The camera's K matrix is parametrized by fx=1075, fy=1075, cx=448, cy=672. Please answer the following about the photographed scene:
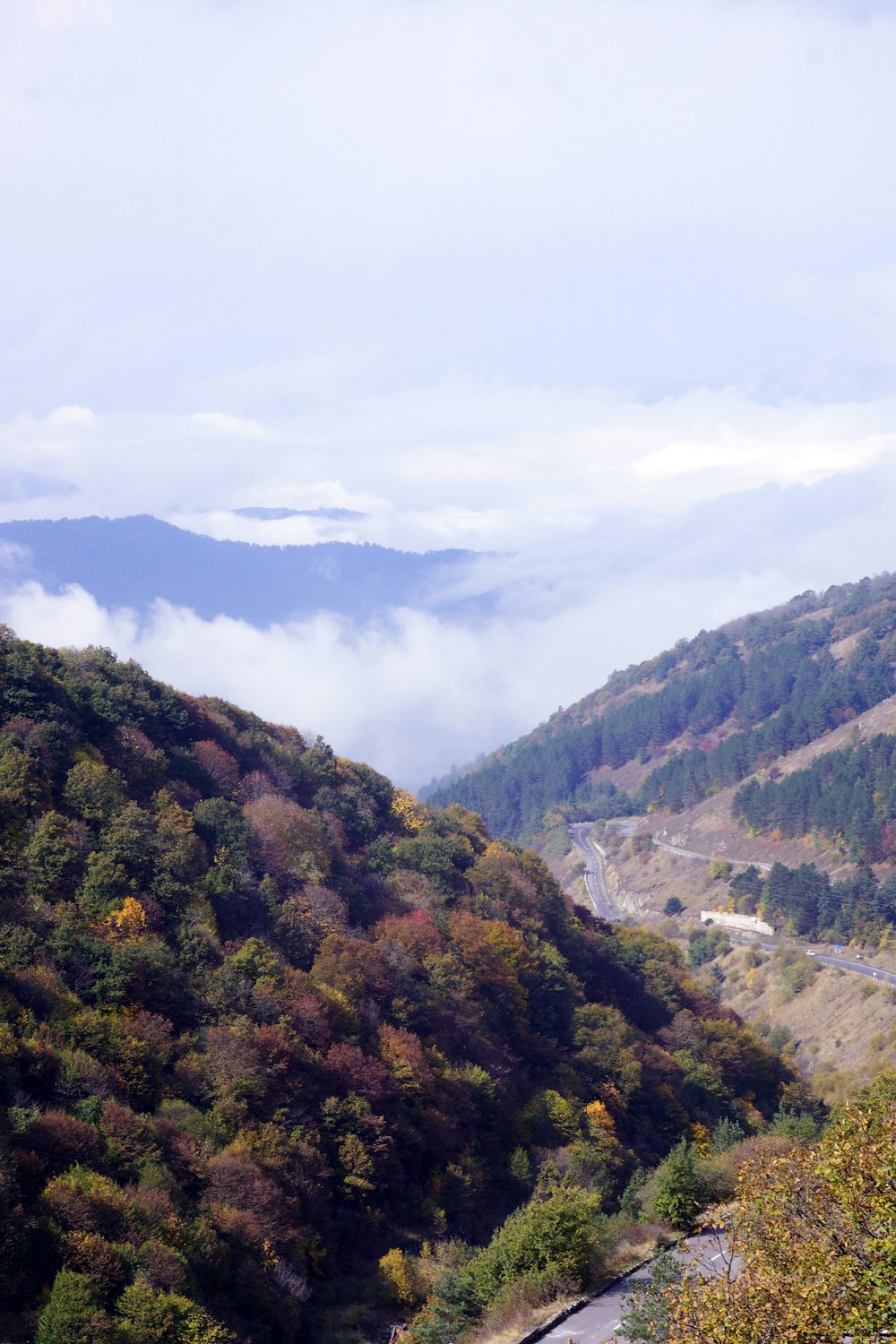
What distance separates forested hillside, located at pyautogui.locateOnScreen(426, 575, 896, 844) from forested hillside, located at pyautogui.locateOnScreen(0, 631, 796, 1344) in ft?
311

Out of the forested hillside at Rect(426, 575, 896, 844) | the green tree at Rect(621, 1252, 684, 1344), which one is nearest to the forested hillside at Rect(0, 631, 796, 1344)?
the green tree at Rect(621, 1252, 684, 1344)

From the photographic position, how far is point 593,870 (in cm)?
13312

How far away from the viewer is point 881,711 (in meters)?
131

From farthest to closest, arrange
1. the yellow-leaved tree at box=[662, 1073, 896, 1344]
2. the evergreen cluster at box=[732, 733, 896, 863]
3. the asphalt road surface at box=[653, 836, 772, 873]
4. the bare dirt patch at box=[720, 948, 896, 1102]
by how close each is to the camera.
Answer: the asphalt road surface at box=[653, 836, 772, 873], the evergreen cluster at box=[732, 733, 896, 863], the bare dirt patch at box=[720, 948, 896, 1102], the yellow-leaved tree at box=[662, 1073, 896, 1344]

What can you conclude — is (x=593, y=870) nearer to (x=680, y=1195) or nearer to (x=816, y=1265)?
(x=680, y=1195)

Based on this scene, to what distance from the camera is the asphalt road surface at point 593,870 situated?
385 feet

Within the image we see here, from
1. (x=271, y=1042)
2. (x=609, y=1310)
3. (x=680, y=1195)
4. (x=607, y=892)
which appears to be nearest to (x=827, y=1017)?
(x=680, y=1195)

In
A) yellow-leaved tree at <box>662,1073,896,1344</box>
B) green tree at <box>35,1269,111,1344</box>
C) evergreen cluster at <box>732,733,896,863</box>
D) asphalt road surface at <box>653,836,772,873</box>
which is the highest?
yellow-leaved tree at <box>662,1073,896,1344</box>

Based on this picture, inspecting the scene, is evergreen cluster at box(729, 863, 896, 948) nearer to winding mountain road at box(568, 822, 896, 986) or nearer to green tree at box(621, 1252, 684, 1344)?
winding mountain road at box(568, 822, 896, 986)

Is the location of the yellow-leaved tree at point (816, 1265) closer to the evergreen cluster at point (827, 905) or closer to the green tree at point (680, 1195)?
the green tree at point (680, 1195)

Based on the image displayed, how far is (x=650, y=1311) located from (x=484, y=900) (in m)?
35.0

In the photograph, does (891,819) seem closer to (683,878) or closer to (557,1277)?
(683,878)

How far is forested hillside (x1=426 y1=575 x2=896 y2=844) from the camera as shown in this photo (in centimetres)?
14762

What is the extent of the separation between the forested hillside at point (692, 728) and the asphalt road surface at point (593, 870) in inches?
263
